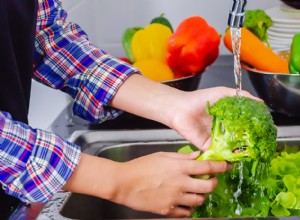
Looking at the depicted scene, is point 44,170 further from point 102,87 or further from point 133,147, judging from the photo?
point 133,147

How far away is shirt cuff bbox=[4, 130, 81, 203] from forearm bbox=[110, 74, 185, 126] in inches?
10.8

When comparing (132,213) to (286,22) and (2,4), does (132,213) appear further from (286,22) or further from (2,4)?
(286,22)

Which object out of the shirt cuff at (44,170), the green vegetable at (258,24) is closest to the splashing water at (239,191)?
the shirt cuff at (44,170)

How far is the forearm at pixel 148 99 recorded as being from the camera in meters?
1.15

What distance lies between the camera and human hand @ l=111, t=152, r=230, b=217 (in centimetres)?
94

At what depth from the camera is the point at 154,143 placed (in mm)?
1345

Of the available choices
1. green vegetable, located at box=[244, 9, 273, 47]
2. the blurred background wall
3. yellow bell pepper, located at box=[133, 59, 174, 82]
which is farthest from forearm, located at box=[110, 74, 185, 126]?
the blurred background wall

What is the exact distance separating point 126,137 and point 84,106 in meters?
0.16

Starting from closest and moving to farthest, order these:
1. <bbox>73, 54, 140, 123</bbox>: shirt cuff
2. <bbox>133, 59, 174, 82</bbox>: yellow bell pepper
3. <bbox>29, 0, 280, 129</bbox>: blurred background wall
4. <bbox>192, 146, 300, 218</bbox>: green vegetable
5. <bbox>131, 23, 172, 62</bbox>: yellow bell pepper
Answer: <bbox>192, 146, 300, 218</bbox>: green vegetable, <bbox>73, 54, 140, 123</bbox>: shirt cuff, <bbox>133, 59, 174, 82</bbox>: yellow bell pepper, <bbox>131, 23, 172, 62</bbox>: yellow bell pepper, <bbox>29, 0, 280, 129</bbox>: blurred background wall

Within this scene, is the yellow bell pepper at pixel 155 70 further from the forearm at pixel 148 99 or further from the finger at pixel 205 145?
the finger at pixel 205 145

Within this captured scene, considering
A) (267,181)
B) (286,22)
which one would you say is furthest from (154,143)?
(286,22)

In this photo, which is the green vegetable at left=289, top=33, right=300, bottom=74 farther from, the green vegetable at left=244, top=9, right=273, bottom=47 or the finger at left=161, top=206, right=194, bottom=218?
the finger at left=161, top=206, right=194, bottom=218

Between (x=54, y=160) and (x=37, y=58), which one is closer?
(x=54, y=160)

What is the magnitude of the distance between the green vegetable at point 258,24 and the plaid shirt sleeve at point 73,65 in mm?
520
